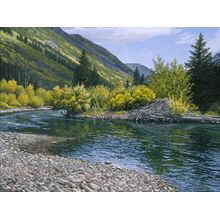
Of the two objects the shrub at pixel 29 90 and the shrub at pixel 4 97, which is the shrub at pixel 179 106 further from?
the shrub at pixel 4 97

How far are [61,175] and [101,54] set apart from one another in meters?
3.03

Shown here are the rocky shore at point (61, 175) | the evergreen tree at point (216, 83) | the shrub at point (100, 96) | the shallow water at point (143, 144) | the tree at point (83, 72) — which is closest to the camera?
the rocky shore at point (61, 175)

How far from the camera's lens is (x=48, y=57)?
11.8 meters

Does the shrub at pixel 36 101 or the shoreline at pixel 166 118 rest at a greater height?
the shrub at pixel 36 101

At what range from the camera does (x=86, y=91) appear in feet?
37.6

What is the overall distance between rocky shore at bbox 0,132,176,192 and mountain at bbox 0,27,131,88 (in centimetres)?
187

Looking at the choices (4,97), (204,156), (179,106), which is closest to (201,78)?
(179,106)

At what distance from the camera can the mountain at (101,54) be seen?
10.7 meters

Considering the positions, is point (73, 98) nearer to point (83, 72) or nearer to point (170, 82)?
point (83, 72)

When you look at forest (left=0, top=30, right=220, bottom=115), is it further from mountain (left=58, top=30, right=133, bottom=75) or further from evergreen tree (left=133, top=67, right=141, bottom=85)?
mountain (left=58, top=30, right=133, bottom=75)

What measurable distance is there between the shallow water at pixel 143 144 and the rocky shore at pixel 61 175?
0.90 feet

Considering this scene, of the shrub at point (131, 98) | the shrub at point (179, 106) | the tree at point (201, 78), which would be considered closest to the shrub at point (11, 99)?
the shrub at point (131, 98)

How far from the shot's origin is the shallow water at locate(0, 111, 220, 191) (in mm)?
10024

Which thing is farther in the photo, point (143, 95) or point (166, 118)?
point (166, 118)
